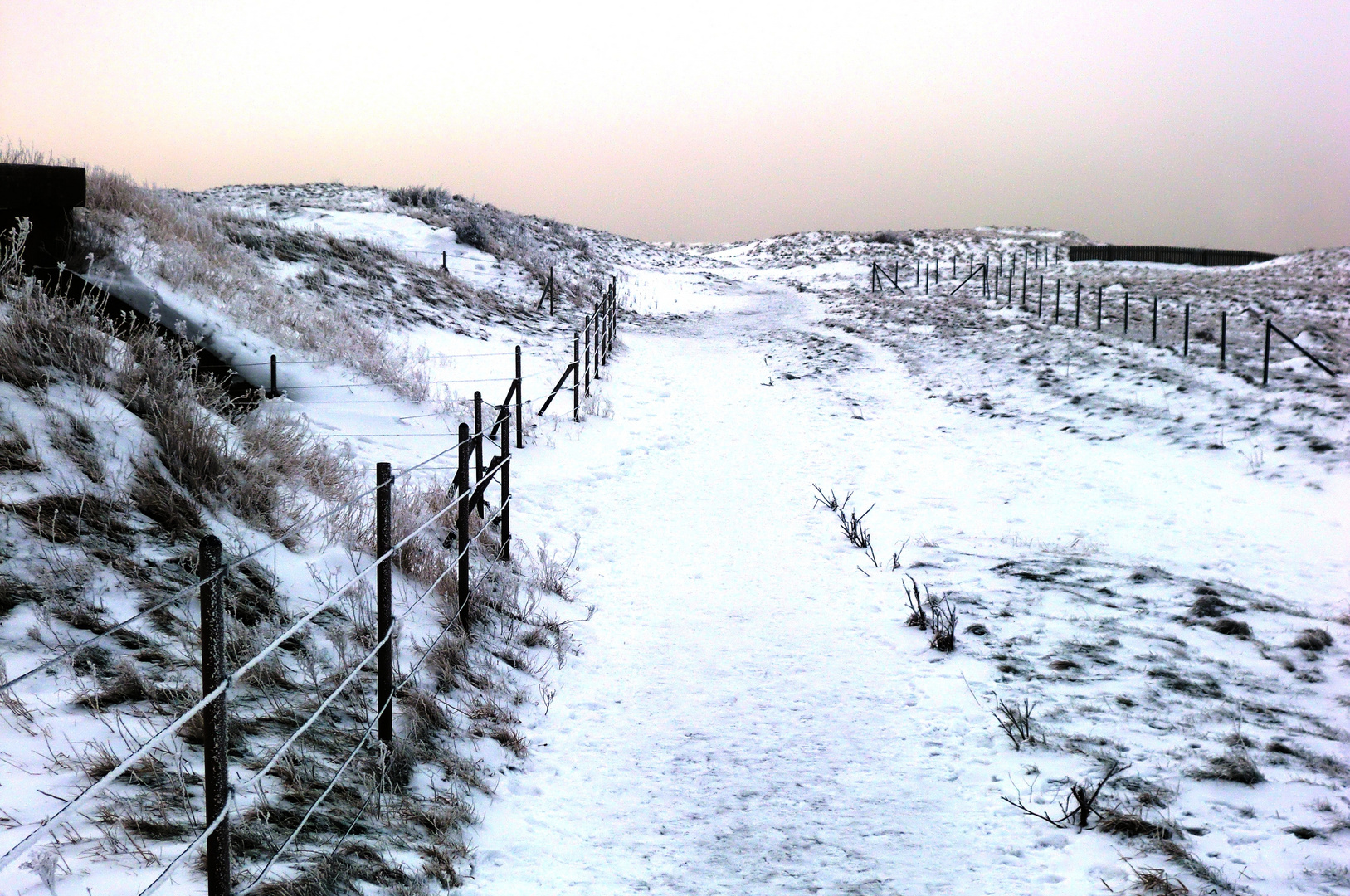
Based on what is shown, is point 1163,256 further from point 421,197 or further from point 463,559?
point 463,559

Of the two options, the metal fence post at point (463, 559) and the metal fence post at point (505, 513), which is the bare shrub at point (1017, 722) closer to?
the metal fence post at point (463, 559)

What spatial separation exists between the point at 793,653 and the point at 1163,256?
213 ft

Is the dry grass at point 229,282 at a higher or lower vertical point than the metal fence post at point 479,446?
higher

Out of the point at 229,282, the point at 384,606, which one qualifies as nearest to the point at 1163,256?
the point at 229,282

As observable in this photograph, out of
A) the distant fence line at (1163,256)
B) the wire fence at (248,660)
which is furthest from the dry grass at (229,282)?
the distant fence line at (1163,256)

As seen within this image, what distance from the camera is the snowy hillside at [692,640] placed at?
425 centimetres

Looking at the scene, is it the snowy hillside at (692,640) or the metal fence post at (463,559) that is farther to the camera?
the metal fence post at (463,559)

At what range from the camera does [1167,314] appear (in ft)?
92.4

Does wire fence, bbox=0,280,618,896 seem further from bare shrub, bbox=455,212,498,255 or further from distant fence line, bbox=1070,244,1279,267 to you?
distant fence line, bbox=1070,244,1279,267

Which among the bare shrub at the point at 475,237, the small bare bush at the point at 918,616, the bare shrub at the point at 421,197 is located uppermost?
the bare shrub at the point at 421,197

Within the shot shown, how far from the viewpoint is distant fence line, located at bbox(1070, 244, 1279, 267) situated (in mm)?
60281

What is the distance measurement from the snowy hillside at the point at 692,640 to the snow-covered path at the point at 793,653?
32 mm

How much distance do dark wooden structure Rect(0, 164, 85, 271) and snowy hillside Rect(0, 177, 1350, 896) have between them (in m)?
0.59

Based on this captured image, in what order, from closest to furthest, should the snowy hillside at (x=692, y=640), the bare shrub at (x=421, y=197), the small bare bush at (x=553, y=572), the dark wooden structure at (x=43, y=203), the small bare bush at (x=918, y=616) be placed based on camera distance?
the snowy hillside at (x=692, y=640) → the small bare bush at (x=918, y=616) → the small bare bush at (x=553, y=572) → the dark wooden structure at (x=43, y=203) → the bare shrub at (x=421, y=197)
